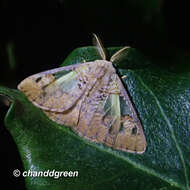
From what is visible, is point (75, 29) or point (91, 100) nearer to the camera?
point (91, 100)

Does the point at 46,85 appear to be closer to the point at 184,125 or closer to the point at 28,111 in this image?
the point at 28,111

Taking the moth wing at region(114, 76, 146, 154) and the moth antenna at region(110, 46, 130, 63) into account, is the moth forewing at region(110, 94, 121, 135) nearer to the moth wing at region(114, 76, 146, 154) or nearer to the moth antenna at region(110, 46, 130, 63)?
the moth wing at region(114, 76, 146, 154)

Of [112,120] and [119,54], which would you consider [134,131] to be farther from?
[119,54]

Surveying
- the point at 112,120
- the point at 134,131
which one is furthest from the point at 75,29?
the point at 134,131

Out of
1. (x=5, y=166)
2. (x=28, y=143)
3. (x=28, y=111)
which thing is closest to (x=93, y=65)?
(x=28, y=111)

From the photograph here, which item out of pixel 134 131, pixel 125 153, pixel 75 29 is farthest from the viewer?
pixel 75 29

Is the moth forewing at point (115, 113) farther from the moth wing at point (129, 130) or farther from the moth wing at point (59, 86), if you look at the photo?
the moth wing at point (59, 86)
